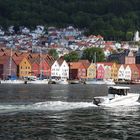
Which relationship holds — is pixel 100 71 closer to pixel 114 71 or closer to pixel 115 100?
pixel 114 71

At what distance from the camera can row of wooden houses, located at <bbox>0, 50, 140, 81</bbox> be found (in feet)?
Result: 466

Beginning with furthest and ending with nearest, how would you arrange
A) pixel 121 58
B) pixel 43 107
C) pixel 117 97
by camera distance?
pixel 121 58 < pixel 117 97 < pixel 43 107

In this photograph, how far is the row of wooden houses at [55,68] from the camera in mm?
142000

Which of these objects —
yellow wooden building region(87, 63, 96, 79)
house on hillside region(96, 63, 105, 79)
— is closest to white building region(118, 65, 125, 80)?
house on hillside region(96, 63, 105, 79)

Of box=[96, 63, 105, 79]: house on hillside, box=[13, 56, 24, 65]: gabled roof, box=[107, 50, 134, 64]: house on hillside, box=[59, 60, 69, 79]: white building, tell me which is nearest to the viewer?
box=[13, 56, 24, 65]: gabled roof

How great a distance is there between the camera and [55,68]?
151m

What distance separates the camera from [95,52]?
177500 millimetres

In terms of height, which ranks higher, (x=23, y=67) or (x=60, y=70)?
(x=23, y=67)

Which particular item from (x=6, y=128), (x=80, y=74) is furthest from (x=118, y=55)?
(x=6, y=128)

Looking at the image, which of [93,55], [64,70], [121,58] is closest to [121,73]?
[93,55]

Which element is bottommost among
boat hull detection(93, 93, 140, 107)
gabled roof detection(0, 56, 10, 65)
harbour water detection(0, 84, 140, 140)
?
harbour water detection(0, 84, 140, 140)

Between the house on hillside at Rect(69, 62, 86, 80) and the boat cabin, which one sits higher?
the house on hillside at Rect(69, 62, 86, 80)

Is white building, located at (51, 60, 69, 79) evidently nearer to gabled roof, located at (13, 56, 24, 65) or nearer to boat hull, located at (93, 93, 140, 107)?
gabled roof, located at (13, 56, 24, 65)

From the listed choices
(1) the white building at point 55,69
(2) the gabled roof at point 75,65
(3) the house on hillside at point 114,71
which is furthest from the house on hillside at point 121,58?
(1) the white building at point 55,69
